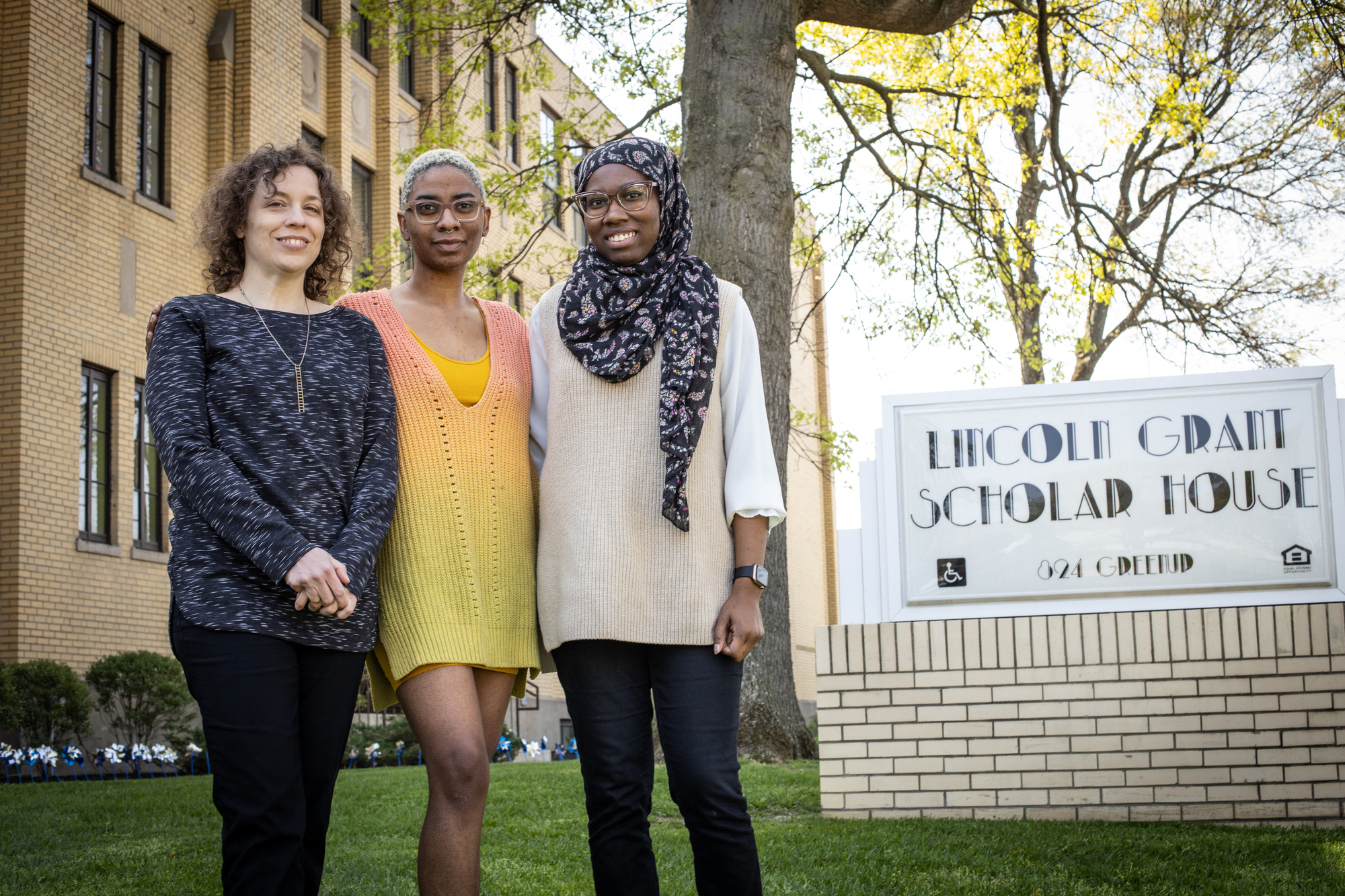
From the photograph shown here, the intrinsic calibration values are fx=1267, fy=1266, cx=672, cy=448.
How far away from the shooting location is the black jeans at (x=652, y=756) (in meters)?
2.90

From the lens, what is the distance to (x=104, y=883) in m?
4.65

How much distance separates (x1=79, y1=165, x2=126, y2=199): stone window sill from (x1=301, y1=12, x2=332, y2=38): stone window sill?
4.92m

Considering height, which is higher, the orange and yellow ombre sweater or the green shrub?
the orange and yellow ombre sweater

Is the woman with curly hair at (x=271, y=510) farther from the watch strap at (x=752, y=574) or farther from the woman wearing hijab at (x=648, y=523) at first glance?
the watch strap at (x=752, y=574)

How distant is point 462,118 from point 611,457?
841 inches

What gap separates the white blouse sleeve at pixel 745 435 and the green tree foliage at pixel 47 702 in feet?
→ 38.5

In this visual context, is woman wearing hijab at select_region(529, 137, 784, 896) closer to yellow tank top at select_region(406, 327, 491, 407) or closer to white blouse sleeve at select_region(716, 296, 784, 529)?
white blouse sleeve at select_region(716, 296, 784, 529)

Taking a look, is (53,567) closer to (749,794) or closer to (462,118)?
(749,794)

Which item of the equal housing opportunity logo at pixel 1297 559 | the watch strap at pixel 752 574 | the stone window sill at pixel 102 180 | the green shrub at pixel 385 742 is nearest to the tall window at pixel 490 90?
the stone window sill at pixel 102 180

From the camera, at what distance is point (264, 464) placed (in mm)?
2762

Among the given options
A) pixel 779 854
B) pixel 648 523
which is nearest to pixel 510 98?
pixel 779 854

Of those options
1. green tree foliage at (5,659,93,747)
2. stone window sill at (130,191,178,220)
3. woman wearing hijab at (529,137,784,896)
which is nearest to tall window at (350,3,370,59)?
stone window sill at (130,191,178,220)

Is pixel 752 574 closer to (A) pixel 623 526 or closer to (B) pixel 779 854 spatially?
(A) pixel 623 526

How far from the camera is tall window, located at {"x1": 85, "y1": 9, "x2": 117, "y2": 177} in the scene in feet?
49.8
